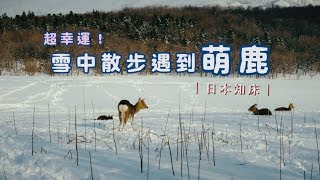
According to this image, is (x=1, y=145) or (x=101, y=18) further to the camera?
(x=101, y=18)

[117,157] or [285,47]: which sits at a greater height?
[285,47]

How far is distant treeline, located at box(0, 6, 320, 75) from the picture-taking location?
50.0m

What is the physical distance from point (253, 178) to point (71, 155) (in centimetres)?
291

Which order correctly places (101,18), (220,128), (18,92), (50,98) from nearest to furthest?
(220,128)
(50,98)
(18,92)
(101,18)

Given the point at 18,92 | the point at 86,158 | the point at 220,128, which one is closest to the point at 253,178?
the point at 86,158

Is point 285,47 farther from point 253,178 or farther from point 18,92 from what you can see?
point 253,178

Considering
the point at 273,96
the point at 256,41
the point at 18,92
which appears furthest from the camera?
the point at 256,41

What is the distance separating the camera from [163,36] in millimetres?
71812

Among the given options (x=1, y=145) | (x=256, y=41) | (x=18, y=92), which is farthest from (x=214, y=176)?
(x=256, y=41)

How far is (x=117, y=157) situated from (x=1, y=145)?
2.37 m

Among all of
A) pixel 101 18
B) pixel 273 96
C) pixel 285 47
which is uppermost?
pixel 101 18

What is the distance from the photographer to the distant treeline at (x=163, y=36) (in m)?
50.0

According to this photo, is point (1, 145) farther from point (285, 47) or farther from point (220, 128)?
point (285, 47)

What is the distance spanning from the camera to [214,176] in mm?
5332
